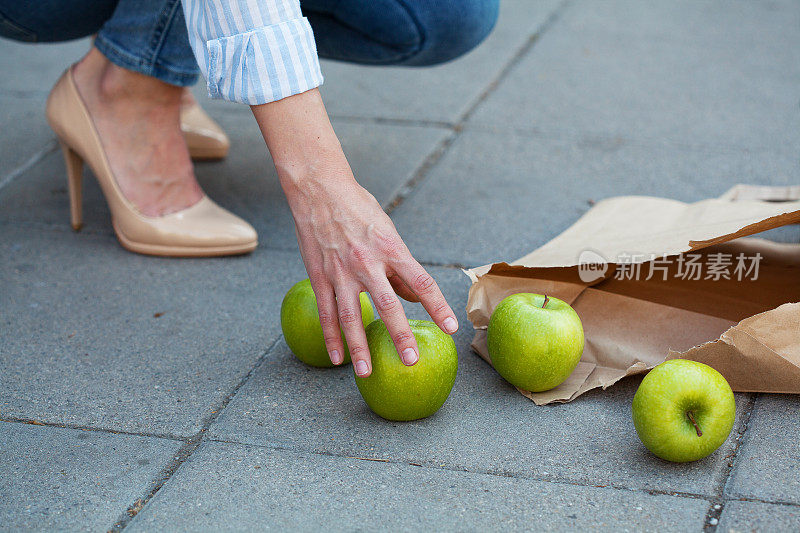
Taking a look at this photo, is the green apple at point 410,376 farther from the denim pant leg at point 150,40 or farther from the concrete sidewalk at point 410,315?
the denim pant leg at point 150,40

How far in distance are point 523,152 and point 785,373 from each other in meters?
1.60

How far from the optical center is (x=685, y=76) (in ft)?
12.2

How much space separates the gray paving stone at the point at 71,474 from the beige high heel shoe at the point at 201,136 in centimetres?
150

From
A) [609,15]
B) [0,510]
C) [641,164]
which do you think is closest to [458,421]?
[0,510]

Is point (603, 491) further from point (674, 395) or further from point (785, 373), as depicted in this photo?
point (785, 373)

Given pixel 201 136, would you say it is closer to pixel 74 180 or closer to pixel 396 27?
pixel 74 180

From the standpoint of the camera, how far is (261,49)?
5.09ft

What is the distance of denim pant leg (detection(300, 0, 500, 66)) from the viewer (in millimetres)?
2465

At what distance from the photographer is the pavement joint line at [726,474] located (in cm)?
140

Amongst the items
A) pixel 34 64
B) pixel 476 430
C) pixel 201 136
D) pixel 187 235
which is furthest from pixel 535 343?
pixel 34 64

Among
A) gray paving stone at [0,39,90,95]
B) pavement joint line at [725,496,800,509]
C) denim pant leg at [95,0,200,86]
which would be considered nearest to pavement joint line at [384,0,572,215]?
denim pant leg at [95,0,200,86]

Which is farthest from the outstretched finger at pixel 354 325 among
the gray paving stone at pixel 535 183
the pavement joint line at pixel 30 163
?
the pavement joint line at pixel 30 163

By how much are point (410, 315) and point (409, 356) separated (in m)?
0.59

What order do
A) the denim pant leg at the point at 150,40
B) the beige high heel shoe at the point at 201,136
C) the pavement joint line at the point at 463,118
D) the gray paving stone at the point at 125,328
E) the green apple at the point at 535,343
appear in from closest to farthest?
the green apple at the point at 535,343
the gray paving stone at the point at 125,328
the denim pant leg at the point at 150,40
the pavement joint line at the point at 463,118
the beige high heel shoe at the point at 201,136
